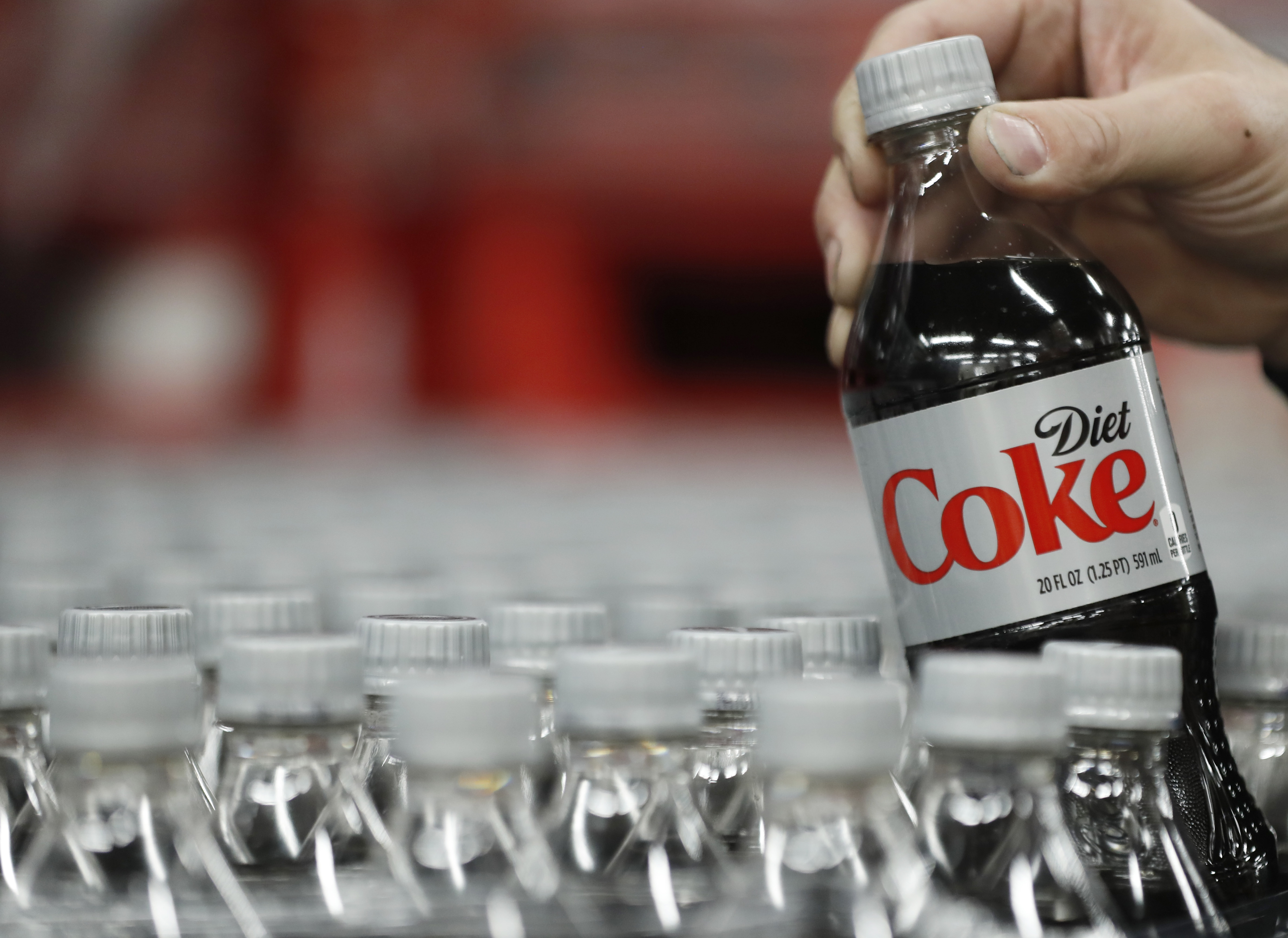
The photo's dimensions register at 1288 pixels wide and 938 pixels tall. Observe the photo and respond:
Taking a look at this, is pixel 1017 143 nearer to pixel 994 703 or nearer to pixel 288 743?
pixel 994 703

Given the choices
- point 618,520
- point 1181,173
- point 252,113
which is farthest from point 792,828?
point 252,113

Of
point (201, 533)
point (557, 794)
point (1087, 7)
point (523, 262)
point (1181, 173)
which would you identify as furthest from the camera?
point (523, 262)

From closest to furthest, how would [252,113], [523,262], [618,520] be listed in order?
[618,520], [252,113], [523,262]

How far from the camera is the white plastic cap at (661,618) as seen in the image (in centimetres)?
126

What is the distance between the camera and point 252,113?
4.58m

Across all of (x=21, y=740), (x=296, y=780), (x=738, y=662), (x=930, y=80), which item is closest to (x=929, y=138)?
(x=930, y=80)

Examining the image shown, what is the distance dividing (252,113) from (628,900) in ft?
13.7

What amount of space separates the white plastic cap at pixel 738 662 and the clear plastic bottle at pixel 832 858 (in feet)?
0.50

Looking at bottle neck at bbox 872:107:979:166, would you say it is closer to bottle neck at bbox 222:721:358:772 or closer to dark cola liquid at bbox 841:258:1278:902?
dark cola liquid at bbox 841:258:1278:902

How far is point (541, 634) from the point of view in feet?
3.52

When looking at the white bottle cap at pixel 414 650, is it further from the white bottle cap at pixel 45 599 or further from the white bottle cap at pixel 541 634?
the white bottle cap at pixel 45 599

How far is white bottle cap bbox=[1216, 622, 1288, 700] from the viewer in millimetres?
1062

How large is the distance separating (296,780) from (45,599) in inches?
22.6

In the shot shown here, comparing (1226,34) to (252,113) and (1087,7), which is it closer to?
(1087,7)
